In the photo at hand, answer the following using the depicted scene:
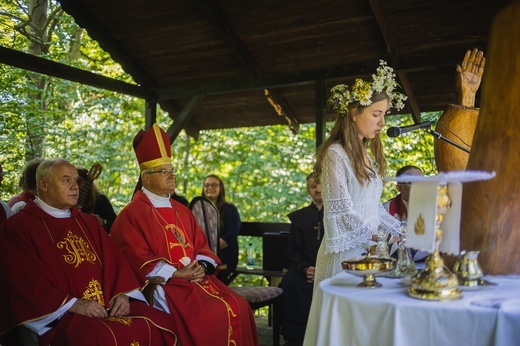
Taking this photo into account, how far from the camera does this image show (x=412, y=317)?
1.82m

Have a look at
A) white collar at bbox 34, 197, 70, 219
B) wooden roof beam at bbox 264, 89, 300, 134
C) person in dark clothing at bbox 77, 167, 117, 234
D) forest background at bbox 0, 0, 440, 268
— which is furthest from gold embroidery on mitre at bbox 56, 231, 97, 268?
forest background at bbox 0, 0, 440, 268

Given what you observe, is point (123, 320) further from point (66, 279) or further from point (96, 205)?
point (96, 205)

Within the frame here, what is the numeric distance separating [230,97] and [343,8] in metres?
2.67

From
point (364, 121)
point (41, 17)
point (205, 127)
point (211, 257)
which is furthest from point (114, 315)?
point (41, 17)

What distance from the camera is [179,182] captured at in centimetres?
1289

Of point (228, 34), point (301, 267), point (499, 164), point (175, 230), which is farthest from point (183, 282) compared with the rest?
point (228, 34)

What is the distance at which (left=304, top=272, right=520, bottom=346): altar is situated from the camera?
1717mm

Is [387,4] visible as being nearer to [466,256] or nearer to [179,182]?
[466,256]

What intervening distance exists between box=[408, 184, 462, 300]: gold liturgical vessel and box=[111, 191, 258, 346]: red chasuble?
87.9 inches

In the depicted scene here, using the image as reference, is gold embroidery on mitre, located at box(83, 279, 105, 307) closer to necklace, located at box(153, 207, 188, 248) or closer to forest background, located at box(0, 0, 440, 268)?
necklace, located at box(153, 207, 188, 248)

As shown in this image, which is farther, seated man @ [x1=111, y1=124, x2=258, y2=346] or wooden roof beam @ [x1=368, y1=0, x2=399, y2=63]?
wooden roof beam @ [x1=368, y1=0, x2=399, y2=63]

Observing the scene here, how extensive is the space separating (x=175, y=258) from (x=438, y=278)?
106 inches

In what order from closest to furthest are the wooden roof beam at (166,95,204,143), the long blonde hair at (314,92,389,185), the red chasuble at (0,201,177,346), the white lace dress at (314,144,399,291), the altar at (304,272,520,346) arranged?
the altar at (304,272,520,346), the white lace dress at (314,144,399,291), the long blonde hair at (314,92,389,185), the red chasuble at (0,201,177,346), the wooden roof beam at (166,95,204,143)

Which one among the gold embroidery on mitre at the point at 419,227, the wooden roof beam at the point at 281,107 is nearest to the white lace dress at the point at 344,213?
the gold embroidery on mitre at the point at 419,227
